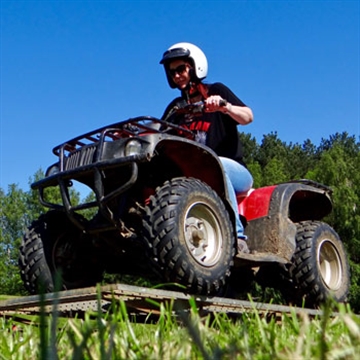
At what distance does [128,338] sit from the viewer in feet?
5.70

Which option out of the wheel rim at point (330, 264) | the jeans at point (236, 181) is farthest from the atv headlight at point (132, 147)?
the wheel rim at point (330, 264)

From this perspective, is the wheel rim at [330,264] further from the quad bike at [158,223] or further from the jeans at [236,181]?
the jeans at [236,181]


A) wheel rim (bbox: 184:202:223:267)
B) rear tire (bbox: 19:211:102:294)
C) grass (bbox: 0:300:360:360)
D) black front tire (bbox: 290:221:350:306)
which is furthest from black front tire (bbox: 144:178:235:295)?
grass (bbox: 0:300:360:360)

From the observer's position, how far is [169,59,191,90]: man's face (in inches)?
213

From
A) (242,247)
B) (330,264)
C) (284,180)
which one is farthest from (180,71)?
(284,180)

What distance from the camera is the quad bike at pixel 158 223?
4289 mm

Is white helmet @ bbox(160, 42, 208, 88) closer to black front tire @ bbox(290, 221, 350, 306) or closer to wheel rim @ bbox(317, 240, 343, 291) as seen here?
black front tire @ bbox(290, 221, 350, 306)

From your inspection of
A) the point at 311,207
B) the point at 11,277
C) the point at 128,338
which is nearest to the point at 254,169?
the point at 11,277

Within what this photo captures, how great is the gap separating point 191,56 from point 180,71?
0.15 m

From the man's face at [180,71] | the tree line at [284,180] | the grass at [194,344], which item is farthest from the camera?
the tree line at [284,180]

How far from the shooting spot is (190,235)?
4.43m

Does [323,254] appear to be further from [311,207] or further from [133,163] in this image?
[133,163]

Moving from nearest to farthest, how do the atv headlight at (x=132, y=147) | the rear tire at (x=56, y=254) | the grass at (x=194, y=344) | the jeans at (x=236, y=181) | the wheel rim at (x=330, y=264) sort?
the grass at (x=194, y=344) → the atv headlight at (x=132, y=147) → the rear tire at (x=56, y=254) → the jeans at (x=236, y=181) → the wheel rim at (x=330, y=264)

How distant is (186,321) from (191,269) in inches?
135
